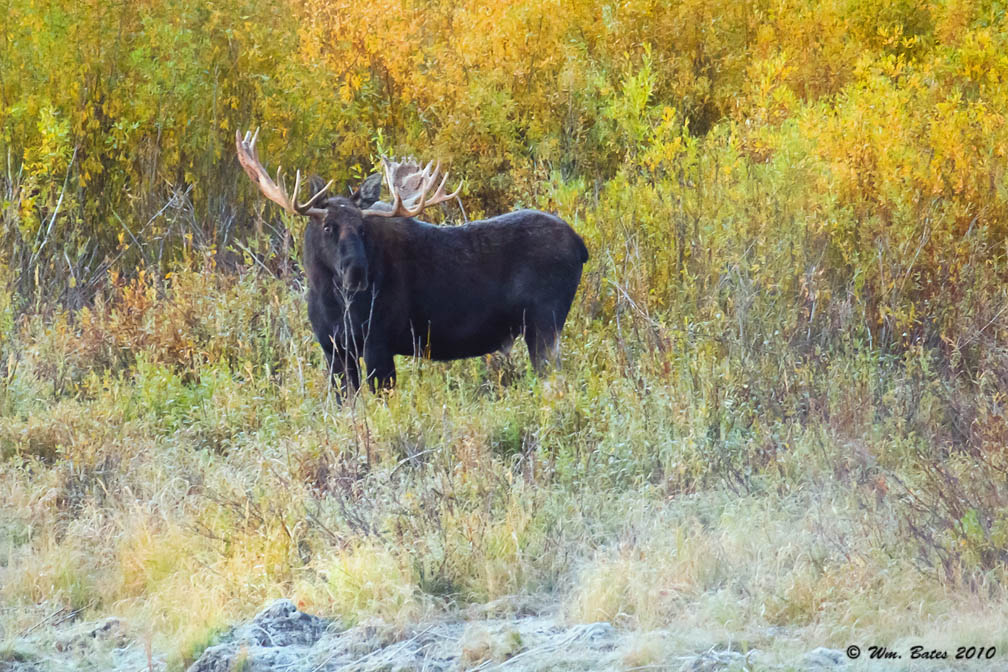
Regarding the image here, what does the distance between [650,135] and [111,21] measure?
4951 millimetres

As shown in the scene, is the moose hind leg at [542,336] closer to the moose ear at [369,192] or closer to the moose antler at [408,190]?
the moose antler at [408,190]

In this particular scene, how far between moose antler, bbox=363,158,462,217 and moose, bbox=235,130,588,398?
0.01 meters

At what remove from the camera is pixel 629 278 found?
30.8 feet

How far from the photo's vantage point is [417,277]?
329 inches

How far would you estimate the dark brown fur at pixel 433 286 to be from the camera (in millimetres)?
8008

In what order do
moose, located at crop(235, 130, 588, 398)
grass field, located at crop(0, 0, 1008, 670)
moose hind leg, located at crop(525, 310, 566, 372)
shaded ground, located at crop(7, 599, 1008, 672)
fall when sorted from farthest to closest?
1. moose hind leg, located at crop(525, 310, 566, 372)
2. moose, located at crop(235, 130, 588, 398)
3. grass field, located at crop(0, 0, 1008, 670)
4. shaded ground, located at crop(7, 599, 1008, 672)

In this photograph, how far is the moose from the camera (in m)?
7.99

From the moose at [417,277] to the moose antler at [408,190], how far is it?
1cm

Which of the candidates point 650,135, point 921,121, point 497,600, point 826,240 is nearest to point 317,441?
point 497,600

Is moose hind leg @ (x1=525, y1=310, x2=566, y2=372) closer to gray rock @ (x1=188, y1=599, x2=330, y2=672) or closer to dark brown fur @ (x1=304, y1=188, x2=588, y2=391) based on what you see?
dark brown fur @ (x1=304, y1=188, x2=588, y2=391)

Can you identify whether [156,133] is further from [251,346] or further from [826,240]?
[826,240]

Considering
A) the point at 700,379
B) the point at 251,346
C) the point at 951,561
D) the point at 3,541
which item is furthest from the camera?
the point at 251,346

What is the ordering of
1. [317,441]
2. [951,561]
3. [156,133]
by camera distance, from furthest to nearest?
[156,133], [317,441], [951,561]

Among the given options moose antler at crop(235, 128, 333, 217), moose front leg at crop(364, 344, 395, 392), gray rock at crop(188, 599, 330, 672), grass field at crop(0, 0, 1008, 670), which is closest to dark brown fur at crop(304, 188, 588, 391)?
moose front leg at crop(364, 344, 395, 392)
